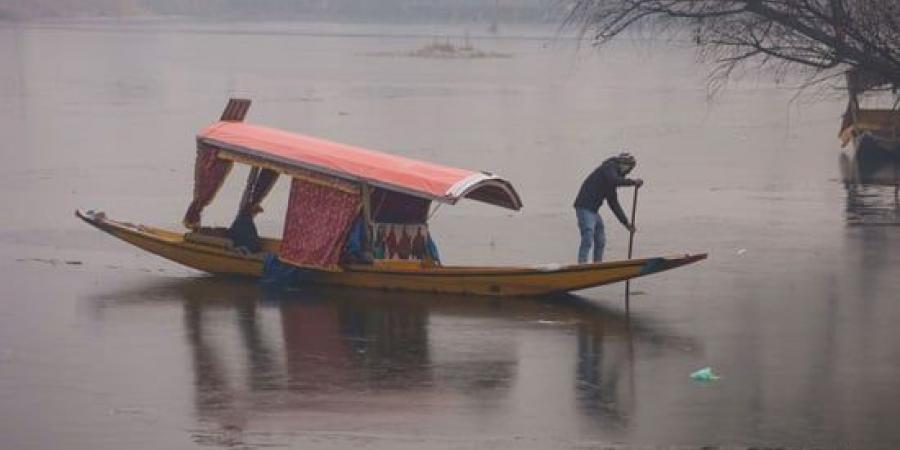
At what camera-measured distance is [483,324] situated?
1966 centimetres

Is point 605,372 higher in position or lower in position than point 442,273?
lower

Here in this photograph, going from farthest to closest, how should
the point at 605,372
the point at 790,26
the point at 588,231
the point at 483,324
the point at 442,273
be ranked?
the point at 588,231 → the point at 442,273 → the point at 483,324 → the point at 790,26 → the point at 605,372

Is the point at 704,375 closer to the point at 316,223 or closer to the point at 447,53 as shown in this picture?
the point at 316,223

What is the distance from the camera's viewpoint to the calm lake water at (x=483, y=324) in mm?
15203

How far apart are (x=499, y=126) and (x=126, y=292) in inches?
1124

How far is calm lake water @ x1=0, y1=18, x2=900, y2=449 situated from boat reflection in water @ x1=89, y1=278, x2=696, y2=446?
0.04m

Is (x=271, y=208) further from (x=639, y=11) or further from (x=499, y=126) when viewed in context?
(x=499, y=126)

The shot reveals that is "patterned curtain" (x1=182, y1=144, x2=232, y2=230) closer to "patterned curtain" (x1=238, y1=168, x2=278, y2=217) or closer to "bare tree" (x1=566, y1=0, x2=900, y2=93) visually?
"patterned curtain" (x1=238, y1=168, x2=278, y2=217)

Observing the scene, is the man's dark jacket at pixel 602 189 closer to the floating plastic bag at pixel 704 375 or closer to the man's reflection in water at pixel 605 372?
the man's reflection in water at pixel 605 372

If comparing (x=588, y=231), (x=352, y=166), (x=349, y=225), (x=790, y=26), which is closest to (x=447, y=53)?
(x=588, y=231)

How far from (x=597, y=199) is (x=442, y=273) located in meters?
2.15

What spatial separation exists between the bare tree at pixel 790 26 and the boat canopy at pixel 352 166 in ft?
7.04

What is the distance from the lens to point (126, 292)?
2173 cm

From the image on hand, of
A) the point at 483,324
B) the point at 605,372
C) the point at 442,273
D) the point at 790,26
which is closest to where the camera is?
the point at 605,372
